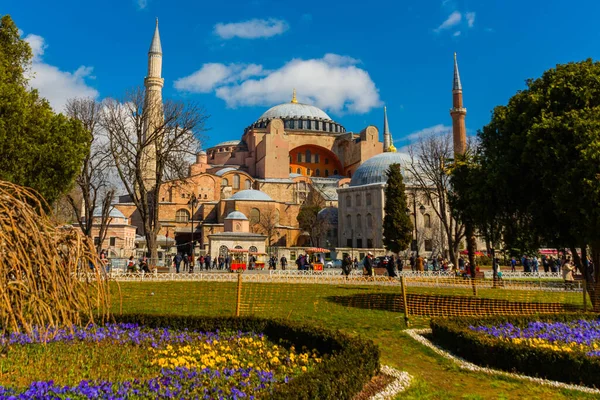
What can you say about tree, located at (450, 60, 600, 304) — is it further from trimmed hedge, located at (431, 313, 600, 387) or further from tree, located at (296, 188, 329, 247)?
tree, located at (296, 188, 329, 247)

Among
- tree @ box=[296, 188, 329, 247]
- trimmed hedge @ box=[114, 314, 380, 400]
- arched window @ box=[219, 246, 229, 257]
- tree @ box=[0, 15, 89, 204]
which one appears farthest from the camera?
tree @ box=[296, 188, 329, 247]

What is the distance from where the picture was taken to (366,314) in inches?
376

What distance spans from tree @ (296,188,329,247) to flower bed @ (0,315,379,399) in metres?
33.9

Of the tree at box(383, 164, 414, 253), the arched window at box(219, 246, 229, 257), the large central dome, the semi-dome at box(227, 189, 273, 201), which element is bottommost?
the arched window at box(219, 246, 229, 257)

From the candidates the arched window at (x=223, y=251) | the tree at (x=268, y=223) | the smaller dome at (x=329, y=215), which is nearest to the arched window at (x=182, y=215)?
→ the tree at (x=268, y=223)

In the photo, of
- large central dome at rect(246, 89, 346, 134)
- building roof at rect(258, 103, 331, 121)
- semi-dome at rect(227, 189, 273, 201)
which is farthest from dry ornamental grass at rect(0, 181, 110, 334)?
building roof at rect(258, 103, 331, 121)

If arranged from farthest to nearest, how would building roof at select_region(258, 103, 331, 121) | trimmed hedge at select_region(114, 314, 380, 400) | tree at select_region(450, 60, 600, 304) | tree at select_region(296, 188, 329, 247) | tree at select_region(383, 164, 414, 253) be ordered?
1. building roof at select_region(258, 103, 331, 121)
2. tree at select_region(296, 188, 329, 247)
3. tree at select_region(383, 164, 414, 253)
4. tree at select_region(450, 60, 600, 304)
5. trimmed hedge at select_region(114, 314, 380, 400)

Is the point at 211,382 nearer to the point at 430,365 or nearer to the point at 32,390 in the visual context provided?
the point at 32,390

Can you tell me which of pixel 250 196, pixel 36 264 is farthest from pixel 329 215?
pixel 36 264

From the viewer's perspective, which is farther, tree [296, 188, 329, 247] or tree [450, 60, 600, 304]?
tree [296, 188, 329, 247]

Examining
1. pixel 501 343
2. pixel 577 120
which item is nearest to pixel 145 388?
pixel 501 343

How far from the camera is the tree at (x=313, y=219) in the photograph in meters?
41.2

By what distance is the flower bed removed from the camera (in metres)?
3.94

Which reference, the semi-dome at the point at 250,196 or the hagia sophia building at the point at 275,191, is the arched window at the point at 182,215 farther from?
the semi-dome at the point at 250,196
